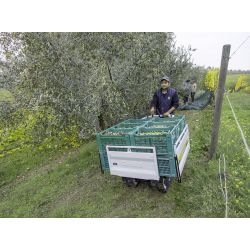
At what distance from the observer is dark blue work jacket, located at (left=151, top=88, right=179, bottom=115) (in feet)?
20.4

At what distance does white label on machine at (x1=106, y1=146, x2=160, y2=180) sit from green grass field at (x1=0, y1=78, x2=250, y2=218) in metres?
0.72

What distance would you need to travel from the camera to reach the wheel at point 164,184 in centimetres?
484

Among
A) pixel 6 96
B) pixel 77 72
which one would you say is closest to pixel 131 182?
pixel 77 72

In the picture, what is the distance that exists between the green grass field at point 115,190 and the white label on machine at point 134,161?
72 centimetres

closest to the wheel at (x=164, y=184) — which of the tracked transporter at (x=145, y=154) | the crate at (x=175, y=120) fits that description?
the tracked transporter at (x=145, y=154)

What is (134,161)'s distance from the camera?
4.39 metres

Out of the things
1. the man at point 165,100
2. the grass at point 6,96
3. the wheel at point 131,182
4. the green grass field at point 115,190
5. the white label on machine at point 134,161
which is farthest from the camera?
the grass at point 6,96

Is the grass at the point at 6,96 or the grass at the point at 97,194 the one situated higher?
the grass at the point at 6,96

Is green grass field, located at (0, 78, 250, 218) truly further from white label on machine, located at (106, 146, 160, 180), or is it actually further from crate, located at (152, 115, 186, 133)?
crate, located at (152, 115, 186, 133)

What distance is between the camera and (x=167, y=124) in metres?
5.40

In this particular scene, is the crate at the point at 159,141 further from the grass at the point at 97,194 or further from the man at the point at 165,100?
the man at the point at 165,100

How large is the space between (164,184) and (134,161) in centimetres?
92

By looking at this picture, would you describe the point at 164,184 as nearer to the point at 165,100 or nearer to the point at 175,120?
the point at 175,120

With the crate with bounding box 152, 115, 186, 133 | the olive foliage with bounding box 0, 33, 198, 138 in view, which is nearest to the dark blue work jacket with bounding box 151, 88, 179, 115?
the crate with bounding box 152, 115, 186, 133
